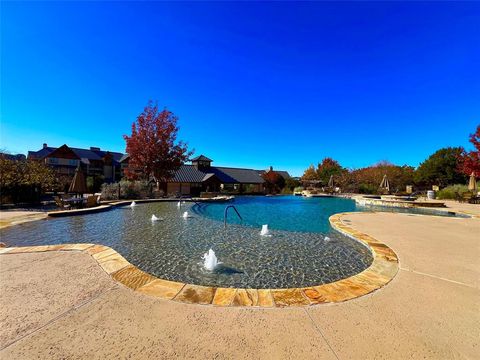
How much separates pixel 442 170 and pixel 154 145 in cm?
4151

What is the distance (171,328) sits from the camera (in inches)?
90.0

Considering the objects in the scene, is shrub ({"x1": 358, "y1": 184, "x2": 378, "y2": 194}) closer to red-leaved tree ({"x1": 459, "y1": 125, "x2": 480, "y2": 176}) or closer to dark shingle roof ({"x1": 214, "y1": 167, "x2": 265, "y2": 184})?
red-leaved tree ({"x1": 459, "y1": 125, "x2": 480, "y2": 176})

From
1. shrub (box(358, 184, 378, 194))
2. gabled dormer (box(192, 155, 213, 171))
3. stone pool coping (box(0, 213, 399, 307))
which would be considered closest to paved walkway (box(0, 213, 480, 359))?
stone pool coping (box(0, 213, 399, 307))

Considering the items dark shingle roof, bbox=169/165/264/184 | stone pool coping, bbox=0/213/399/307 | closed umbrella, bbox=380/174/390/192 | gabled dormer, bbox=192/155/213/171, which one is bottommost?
stone pool coping, bbox=0/213/399/307

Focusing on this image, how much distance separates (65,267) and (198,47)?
12.3 metres

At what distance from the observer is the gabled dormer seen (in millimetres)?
32878

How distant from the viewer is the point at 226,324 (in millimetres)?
2375

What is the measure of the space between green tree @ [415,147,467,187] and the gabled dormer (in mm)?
34642

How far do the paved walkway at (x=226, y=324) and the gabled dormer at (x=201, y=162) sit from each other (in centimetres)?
2972

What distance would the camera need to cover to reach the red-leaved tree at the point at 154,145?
66.7 ft

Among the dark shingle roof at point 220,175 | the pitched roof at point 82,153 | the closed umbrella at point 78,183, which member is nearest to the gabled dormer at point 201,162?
the dark shingle roof at point 220,175

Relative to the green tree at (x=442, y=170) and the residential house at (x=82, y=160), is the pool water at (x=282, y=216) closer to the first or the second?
the green tree at (x=442, y=170)

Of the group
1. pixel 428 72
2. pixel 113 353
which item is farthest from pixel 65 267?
pixel 428 72

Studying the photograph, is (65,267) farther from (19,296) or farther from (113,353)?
(113,353)
